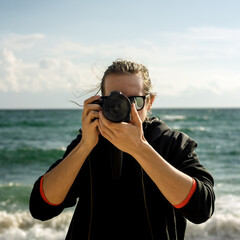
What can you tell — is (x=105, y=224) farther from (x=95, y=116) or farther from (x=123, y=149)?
(x=95, y=116)

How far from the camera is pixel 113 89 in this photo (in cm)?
156

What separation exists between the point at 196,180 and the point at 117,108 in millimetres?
380

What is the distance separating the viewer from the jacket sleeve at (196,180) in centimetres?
133

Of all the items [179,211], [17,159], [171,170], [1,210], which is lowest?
[17,159]

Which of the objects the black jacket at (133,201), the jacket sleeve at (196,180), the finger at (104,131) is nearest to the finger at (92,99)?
the finger at (104,131)

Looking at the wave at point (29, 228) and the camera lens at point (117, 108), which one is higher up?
the camera lens at point (117, 108)

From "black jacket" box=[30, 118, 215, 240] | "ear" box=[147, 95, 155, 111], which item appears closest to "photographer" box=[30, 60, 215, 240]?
"black jacket" box=[30, 118, 215, 240]

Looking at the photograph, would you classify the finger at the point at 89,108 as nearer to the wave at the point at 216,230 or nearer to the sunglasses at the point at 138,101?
the sunglasses at the point at 138,101

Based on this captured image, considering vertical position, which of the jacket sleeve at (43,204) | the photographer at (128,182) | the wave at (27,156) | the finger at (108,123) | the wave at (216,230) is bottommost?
the wave at (27,156)

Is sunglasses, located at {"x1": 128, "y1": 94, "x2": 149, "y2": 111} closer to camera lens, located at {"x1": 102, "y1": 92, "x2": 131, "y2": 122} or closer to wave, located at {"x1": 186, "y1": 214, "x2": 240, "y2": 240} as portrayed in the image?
camera lens, located at {"x1": 102, "y1": 92, "x2": 131, "y2": 122}

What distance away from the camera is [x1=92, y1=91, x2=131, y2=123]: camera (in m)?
1.39

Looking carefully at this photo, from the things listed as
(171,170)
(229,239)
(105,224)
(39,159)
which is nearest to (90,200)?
(105,224)

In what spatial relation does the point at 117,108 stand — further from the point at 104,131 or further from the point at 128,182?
the point at 128,182

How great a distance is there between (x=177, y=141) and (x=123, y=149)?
0.71ft
